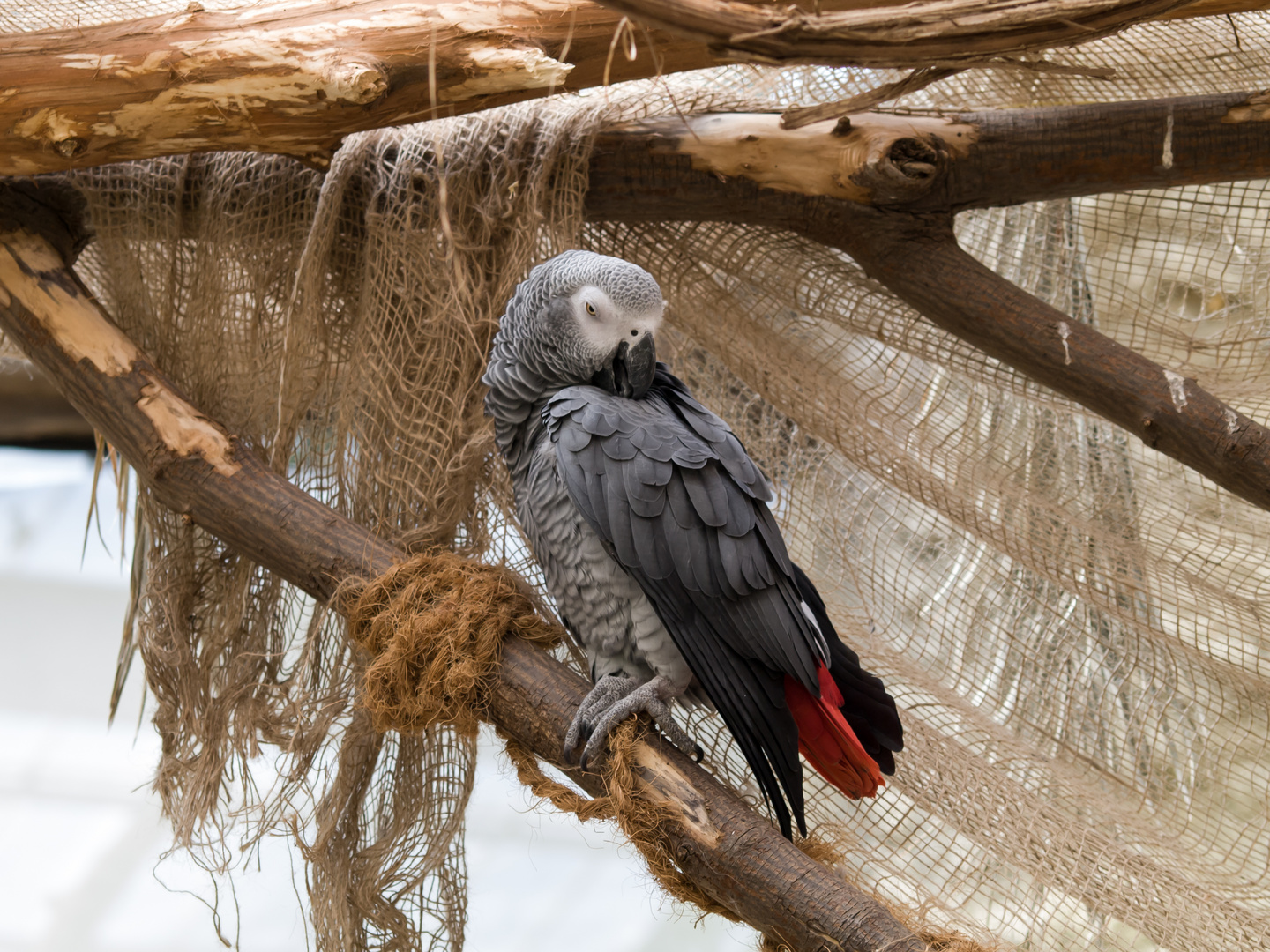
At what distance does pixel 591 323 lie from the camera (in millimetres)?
979

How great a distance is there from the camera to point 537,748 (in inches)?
40.6

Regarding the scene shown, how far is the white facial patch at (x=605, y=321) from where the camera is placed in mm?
961

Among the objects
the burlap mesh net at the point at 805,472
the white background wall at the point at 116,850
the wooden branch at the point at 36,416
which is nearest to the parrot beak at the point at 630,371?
the burlap mesh net at the point at 805,472

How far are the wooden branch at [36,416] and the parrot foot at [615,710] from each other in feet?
5.68

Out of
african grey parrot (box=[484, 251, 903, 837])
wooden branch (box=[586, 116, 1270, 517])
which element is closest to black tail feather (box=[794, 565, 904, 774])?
african grey parrot (box=[484, 251, 903, 837])

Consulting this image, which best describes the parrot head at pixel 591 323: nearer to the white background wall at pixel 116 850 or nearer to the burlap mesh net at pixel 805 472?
the burlap mesh net at pixel 805 472

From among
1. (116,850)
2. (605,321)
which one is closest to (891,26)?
(605,321)

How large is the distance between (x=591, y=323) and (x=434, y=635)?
39 cm

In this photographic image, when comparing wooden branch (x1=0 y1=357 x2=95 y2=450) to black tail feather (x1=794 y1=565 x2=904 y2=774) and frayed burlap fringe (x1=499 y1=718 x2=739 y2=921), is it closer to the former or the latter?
frayed burlap fringe (x1=499 y1=718 x2=739 y2=921)

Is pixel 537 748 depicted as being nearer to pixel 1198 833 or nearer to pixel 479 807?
pixel 1198 833

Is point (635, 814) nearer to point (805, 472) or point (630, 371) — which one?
point (630, 371)

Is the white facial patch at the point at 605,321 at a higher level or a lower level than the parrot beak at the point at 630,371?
higher

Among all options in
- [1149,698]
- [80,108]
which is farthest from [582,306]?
[1149,698]

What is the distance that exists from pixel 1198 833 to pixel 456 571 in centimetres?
107
